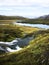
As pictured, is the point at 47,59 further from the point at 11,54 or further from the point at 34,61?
the point at 11,54

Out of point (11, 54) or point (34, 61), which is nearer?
point (34, 61)

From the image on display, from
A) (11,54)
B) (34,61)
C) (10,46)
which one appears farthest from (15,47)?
(34,61)

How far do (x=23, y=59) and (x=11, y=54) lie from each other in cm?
411

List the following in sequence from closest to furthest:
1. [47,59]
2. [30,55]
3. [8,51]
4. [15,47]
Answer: [47,59] < [30,55] < [8,51] < [15,47]

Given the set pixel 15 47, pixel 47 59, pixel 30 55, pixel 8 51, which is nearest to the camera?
pixel 47 59

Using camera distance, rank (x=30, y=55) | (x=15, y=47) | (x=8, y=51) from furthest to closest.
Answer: (x=15, y=47), (x=8, y=51), (x=30, y=55)

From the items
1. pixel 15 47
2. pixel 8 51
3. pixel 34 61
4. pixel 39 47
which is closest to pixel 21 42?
pixel 15 47

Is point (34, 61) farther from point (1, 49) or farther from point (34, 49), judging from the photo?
point (1, 49)

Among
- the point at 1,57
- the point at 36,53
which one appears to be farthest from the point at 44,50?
the point at 1,57

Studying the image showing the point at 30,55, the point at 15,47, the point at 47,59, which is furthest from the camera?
the point at 15,47

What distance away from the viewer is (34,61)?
4447 centimetres

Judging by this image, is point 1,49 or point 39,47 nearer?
point 39,47

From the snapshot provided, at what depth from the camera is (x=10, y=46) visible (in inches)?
2251

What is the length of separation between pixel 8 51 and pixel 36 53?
28.8ft
